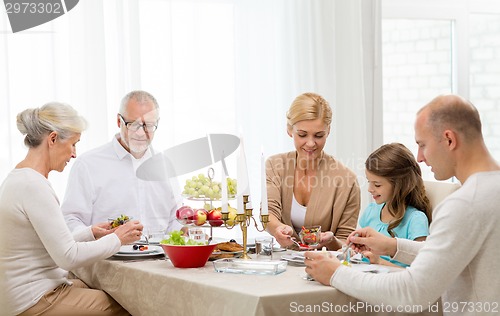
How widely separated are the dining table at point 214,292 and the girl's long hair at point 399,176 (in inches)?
20.8

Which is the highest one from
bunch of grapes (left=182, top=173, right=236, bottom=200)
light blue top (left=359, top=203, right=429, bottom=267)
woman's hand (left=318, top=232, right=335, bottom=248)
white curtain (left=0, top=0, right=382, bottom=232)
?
white curtain (left=0, top=0, right=382, bottom=232)

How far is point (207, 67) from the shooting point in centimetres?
452

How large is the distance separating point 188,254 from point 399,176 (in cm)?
93

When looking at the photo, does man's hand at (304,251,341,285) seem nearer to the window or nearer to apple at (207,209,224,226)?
apple at (207,209,224,226)

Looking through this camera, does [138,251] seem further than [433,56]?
No

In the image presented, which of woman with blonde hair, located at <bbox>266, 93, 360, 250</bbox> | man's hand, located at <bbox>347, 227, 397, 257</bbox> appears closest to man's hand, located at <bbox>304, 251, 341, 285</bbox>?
man's hand, located at <bbox>347, 227, 397, 257</bbox>

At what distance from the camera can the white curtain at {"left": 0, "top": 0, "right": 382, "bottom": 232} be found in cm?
402

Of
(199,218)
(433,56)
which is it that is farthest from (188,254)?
(433,56)

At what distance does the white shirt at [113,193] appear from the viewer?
3518 millimetres

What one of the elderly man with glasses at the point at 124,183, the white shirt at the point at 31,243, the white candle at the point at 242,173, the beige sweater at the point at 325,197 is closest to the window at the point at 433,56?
the beige sweater at the point at 325,197

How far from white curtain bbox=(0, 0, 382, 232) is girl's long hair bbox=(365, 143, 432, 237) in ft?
5.45

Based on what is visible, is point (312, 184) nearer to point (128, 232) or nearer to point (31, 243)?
point (128, 232)

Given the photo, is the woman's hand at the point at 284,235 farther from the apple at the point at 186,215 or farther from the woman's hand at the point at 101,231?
the woman's hand at the point at 101,231

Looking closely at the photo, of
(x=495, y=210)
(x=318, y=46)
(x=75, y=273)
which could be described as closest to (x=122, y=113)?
→ (x=75, y=273)
